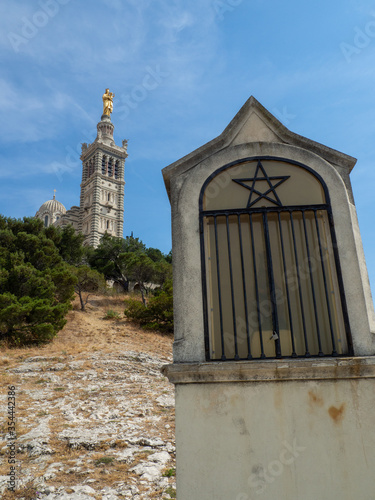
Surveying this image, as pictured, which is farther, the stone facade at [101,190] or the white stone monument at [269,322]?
the stone facade at [101,190]

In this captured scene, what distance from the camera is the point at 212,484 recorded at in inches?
122

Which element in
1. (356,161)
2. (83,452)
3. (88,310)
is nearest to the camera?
(356,161)

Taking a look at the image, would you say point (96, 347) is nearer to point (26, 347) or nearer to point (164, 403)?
point (26, 347)

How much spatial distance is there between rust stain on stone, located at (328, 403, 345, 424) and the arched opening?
49cm

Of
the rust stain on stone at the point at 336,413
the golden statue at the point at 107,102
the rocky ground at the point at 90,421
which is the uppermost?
the golden statue at the point at 107,102

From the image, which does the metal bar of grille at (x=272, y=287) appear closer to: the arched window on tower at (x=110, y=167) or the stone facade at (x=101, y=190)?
the stone facade at (x=101, y=190)

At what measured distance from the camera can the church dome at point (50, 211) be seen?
290 feet

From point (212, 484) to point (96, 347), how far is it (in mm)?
17955

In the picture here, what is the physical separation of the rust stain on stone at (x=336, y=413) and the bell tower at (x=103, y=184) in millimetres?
59990

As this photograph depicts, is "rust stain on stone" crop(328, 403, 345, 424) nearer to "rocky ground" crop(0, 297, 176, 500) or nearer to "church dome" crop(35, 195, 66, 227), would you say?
"rocky ground" crop(0, 297, 176, 500)

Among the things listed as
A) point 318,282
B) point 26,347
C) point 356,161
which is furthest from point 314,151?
point 26,347

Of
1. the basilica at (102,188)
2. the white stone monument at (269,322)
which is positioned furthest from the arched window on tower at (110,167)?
the white stone monument at (269,322)

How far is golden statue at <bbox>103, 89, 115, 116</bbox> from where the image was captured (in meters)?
72.0

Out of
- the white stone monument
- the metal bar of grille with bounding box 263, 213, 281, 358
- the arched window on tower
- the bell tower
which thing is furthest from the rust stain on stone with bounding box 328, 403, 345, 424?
the arched window on tower
